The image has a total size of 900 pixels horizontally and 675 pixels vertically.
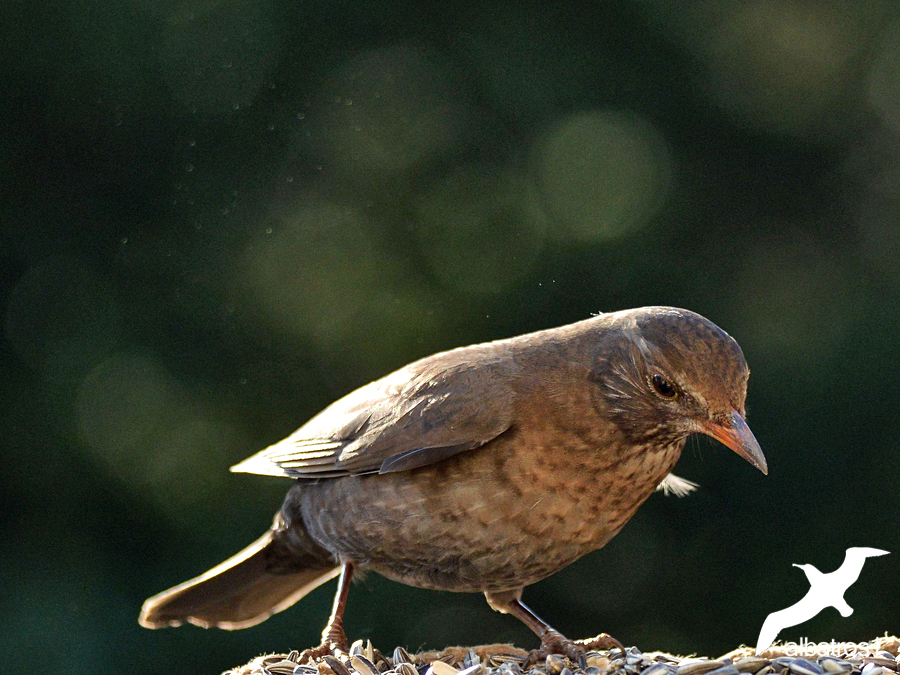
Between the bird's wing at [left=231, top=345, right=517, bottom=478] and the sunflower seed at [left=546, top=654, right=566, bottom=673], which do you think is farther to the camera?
the bird's wing at [left=231, top=345, right=517, bottom=478]

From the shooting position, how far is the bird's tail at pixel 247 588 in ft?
10.8

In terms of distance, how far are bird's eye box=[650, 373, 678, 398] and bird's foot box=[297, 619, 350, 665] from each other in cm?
107

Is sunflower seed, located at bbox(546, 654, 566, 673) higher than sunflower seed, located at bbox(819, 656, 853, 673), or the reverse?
sunflower seed, located at bbox(546, 654, 566, 673)

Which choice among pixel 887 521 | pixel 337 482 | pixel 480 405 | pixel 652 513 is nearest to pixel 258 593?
pixel 337 482

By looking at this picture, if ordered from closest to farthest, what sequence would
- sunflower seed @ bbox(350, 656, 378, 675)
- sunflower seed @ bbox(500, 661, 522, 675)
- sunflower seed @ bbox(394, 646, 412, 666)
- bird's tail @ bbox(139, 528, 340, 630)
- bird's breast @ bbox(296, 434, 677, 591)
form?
sunflower seed @ bbox(500, 661, 522, 675) → sunflower seed @ bbox(350, 656, 378, 675) → sunflower seed @ bbox(394, 646, 412, 666) → bird's breast @ bbox(296, 434, 677, 591) → bird's tail @ bbox(139, 528, 340, 630)

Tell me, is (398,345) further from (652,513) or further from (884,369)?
(884,369)

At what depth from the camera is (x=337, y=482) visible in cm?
298

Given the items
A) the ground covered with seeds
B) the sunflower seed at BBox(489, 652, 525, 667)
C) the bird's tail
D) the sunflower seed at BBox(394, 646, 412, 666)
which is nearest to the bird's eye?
the ground covered with seeds

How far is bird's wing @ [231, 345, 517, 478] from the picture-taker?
2.75 metres

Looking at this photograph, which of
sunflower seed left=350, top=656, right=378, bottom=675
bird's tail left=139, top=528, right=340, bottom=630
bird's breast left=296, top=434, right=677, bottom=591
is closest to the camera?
sunflower seed left=350, top=656, right=378, bottom=675

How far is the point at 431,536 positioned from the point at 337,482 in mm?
386

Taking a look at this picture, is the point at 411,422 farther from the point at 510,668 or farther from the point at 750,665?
the point at 750,665

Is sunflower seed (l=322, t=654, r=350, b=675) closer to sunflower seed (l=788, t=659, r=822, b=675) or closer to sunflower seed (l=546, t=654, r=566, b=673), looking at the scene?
sunflower seed (l=546, t=654, r=566, b=673)

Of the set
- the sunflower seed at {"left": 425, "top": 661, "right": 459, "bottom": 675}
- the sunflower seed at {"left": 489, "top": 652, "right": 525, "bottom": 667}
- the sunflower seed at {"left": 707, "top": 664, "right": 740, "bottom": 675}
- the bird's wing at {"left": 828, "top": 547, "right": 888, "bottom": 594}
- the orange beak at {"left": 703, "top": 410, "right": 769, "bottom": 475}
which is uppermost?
the orange beak at {"left": 703, "top": 410, "right": 769, "bottom": 475}
